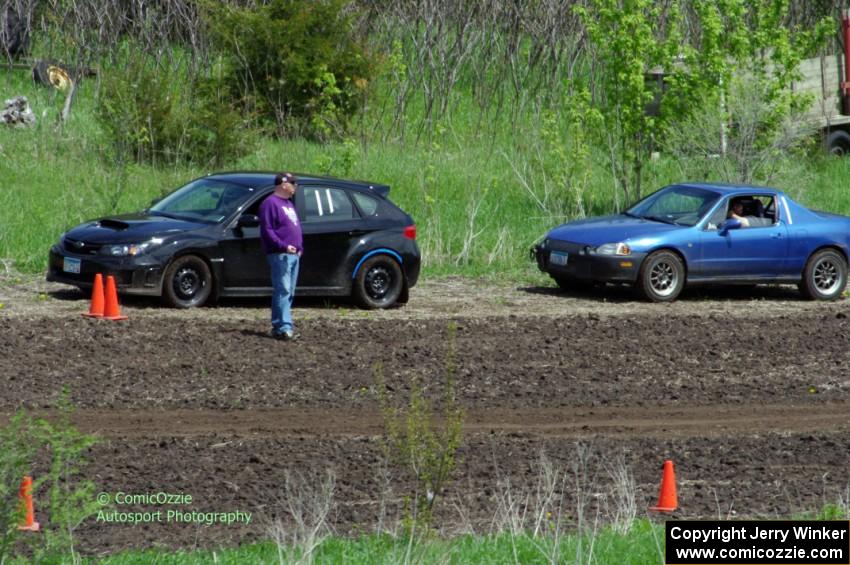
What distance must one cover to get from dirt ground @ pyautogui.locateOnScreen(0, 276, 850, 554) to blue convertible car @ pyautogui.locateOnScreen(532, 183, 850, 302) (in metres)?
0.48

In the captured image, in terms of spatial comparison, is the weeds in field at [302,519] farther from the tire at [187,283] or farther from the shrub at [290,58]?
the shrub at [290,58]

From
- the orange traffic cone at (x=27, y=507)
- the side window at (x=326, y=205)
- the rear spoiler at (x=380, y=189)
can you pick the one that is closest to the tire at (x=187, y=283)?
the side window at (x=326, y=205)

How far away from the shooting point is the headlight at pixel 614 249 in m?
17.8

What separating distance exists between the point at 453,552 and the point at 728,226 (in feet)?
38.3

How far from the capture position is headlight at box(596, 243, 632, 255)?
17.8 metres

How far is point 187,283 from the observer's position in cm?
1588

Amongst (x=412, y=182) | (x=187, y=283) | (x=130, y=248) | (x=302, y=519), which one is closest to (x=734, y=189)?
(x=412, y=182)

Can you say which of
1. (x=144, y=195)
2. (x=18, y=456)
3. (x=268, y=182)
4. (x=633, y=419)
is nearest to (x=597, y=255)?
(x=268, y=182)

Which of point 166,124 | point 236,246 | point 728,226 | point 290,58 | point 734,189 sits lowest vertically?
point 728,226

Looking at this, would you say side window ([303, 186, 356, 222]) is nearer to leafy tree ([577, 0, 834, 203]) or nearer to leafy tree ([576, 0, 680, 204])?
leafy tree ([576, 0, 680, 204])

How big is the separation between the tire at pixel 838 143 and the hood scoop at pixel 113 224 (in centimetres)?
1810

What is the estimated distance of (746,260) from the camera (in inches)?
728

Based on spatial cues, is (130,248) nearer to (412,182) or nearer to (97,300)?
(97,300)

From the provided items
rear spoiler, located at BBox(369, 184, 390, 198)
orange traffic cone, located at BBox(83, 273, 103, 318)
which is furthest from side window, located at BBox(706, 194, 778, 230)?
orange traffic cone, located at BBox(83, 273, 103, 318)
